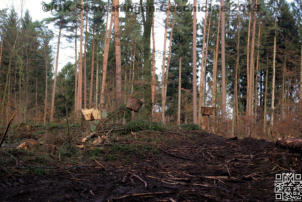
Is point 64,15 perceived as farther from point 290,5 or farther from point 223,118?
point 290,5

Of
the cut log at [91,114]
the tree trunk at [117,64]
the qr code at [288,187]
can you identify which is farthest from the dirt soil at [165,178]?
the tree trunk at [117,64]

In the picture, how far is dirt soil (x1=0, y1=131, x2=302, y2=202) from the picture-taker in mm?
2969

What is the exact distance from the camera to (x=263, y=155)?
198 inches

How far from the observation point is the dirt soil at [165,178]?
9.74 ft

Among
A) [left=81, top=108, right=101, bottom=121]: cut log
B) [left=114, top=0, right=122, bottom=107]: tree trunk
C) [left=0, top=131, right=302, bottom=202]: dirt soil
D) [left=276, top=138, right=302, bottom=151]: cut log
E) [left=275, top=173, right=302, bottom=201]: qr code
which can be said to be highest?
[left=114, top=0, right=122, bottom=107]: tree trunk

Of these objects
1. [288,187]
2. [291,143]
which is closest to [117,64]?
[291,143]

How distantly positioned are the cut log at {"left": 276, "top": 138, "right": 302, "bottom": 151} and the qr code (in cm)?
115

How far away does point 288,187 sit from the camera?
9.71 ft

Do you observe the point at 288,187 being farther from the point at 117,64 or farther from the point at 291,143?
the point at 117,64

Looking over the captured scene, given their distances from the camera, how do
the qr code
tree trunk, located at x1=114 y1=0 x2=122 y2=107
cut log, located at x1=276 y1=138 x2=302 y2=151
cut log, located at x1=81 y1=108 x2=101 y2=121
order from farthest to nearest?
tree trunk, located at x1=114 y1=0 x2=122 y2=107
cut log, located at x1=81 y1=108 x2=101 y2=121
cut log, located at x1=276 y1=138 x2=302 y2=151
the qr code

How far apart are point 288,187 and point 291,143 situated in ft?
6.99

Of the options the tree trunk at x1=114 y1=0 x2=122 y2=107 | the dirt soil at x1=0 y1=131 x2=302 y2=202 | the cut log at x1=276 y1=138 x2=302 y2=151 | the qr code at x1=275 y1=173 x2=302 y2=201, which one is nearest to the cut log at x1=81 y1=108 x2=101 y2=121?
the tree trunk at x1=114 y1=0 x2=122 y2=107

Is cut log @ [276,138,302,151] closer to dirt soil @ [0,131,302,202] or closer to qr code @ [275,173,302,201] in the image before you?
dirt soil @ [0,131,302,202]

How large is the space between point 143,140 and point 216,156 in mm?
2371
